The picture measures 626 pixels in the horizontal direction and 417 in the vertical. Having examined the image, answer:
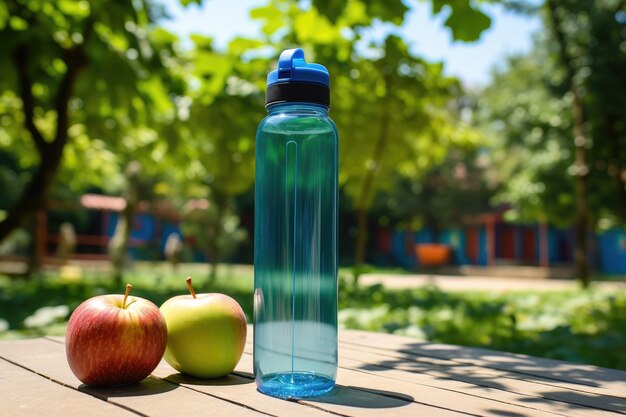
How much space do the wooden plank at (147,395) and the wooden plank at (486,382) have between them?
537 mm

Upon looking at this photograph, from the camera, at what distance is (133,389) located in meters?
1.40

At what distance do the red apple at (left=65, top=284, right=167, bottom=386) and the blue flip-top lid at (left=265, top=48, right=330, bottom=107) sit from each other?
1.93 feet

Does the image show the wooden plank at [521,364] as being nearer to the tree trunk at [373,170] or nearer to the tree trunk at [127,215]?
the tree trunk at [373,170]

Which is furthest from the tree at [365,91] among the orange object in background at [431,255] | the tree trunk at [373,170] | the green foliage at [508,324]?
the orange object in background at [431,255]

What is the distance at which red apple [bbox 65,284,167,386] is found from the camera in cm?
138

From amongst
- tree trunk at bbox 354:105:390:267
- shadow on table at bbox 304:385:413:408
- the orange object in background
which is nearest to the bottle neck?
shadow on table at bbox 304:385:413:408

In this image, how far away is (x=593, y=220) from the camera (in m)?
15.2

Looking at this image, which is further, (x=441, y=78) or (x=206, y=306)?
(x=441, y=78)

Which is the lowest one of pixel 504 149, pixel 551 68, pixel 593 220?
pixel 593 220

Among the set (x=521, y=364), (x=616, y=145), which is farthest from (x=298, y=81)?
(x=616, y=145)

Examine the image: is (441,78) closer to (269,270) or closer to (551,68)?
(269,270)

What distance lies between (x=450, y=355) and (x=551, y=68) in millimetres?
15595

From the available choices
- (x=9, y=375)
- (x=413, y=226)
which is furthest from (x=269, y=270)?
(x=413, y=226)

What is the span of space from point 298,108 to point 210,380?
0.68 meters
